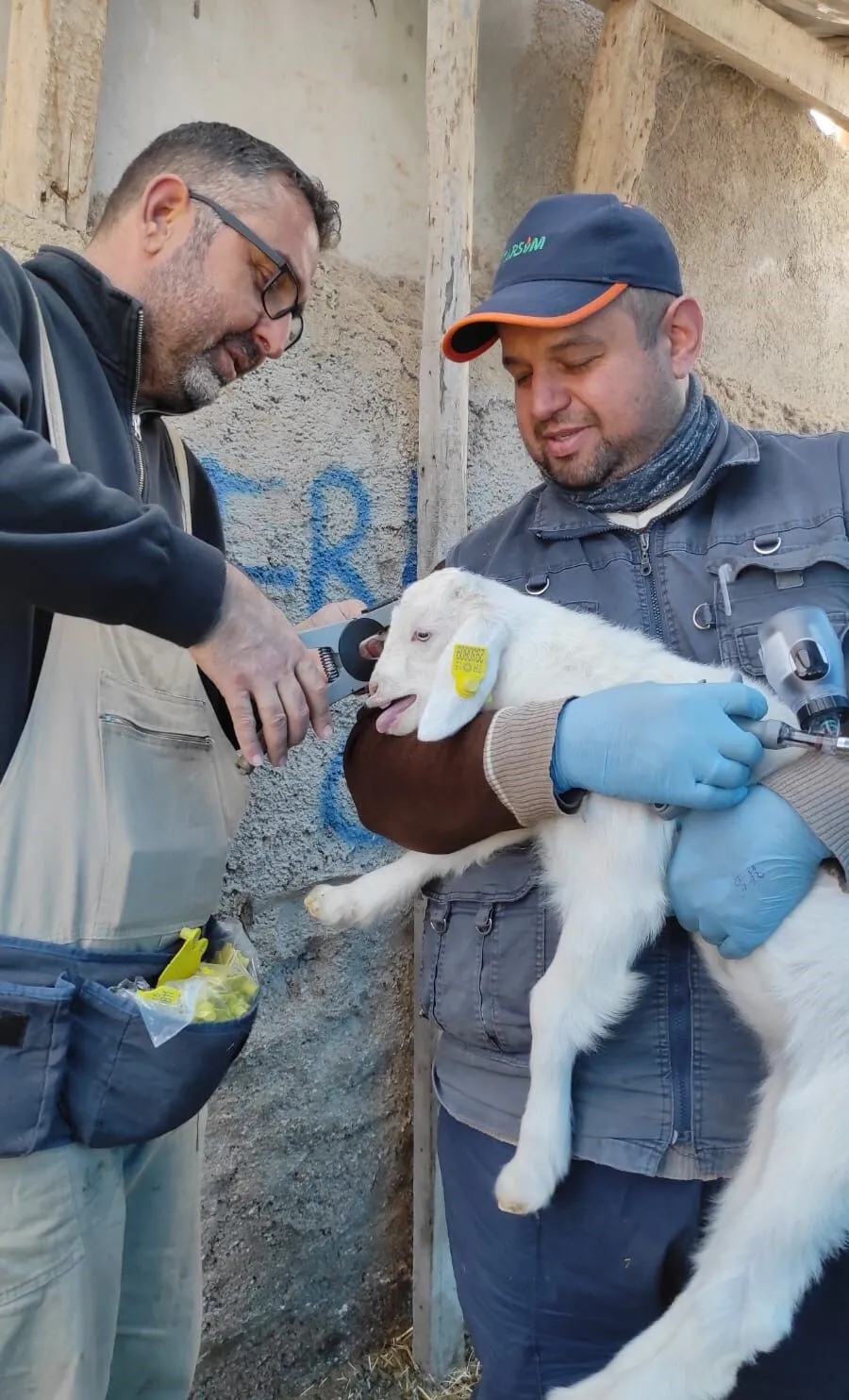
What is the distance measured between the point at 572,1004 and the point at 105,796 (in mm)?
798

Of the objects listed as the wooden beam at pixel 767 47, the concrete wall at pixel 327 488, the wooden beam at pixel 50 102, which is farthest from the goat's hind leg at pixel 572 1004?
the wooden beam at pixel 767 47

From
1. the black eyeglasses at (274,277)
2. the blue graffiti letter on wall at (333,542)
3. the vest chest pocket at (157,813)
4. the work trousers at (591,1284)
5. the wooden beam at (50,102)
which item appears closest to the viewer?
the work trousers at (591,1284)

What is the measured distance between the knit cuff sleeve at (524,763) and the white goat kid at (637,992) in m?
0.11

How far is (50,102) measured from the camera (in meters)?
2.18

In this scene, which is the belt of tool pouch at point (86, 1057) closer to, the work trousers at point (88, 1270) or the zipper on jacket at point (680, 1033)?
the work trousers at point (88, 1270)

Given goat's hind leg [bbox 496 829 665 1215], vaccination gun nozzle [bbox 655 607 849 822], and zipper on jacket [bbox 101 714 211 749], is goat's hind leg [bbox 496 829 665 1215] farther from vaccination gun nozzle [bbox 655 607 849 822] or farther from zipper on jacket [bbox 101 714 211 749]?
zipper on jacket [bbox 101 714 211 749]

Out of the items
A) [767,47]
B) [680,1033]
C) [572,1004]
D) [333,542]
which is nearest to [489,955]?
[572,1004]

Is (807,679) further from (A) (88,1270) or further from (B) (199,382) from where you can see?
(A) (88,1270)

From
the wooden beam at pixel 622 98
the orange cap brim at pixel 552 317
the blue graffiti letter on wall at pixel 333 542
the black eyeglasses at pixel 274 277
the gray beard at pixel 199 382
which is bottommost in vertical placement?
the blue graffiti letter on wall at pixel 333 542

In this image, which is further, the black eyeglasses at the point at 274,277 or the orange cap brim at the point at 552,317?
the black eyeglasses at the point at 274,277

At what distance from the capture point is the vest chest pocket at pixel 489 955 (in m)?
1.71

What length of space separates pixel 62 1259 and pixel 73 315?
1.52 meters

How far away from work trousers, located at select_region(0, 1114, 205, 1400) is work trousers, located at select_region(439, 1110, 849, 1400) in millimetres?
593

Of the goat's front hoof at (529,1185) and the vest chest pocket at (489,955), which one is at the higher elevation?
the vest chest pocket at (489,955)
